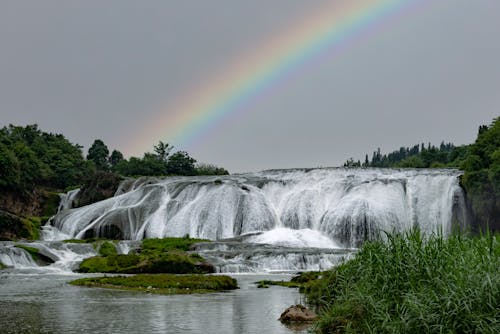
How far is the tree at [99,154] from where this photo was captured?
128 metres

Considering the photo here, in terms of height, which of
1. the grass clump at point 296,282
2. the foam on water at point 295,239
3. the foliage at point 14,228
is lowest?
the grass clump at point 296,282

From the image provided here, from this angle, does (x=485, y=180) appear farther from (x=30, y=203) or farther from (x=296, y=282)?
(x=30, y=203)

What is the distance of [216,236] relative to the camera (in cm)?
5469

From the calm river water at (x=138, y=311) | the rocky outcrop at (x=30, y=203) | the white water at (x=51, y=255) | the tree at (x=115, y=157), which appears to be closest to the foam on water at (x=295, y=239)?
the white water at (x=51, y=255)

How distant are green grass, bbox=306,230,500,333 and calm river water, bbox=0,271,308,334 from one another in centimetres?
249

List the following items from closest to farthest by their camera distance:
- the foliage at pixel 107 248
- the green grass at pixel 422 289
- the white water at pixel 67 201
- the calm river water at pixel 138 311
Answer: the green grass at pixel 422 289 < the calm river water at pixel 138 311 < the foliage at pixel 107 248 < the white water at pixel 67 201

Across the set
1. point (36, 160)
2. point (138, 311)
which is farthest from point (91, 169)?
point (138, 311)

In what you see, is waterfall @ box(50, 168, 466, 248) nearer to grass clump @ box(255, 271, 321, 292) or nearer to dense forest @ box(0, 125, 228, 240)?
dense forest @ box(0, 125, 228, 240)

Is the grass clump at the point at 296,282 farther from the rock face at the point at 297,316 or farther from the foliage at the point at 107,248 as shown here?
the foliage at the point at 107,248

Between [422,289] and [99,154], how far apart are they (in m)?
122

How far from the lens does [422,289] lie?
35.3ft

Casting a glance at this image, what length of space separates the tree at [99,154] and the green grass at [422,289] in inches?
4614

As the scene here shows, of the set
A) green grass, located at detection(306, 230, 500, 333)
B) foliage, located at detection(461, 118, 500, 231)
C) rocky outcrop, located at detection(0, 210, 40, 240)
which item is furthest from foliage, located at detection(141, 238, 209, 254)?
green grass, located at detection(306, 230, 500, 333)

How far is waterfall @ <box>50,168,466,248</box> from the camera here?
2058 inches
